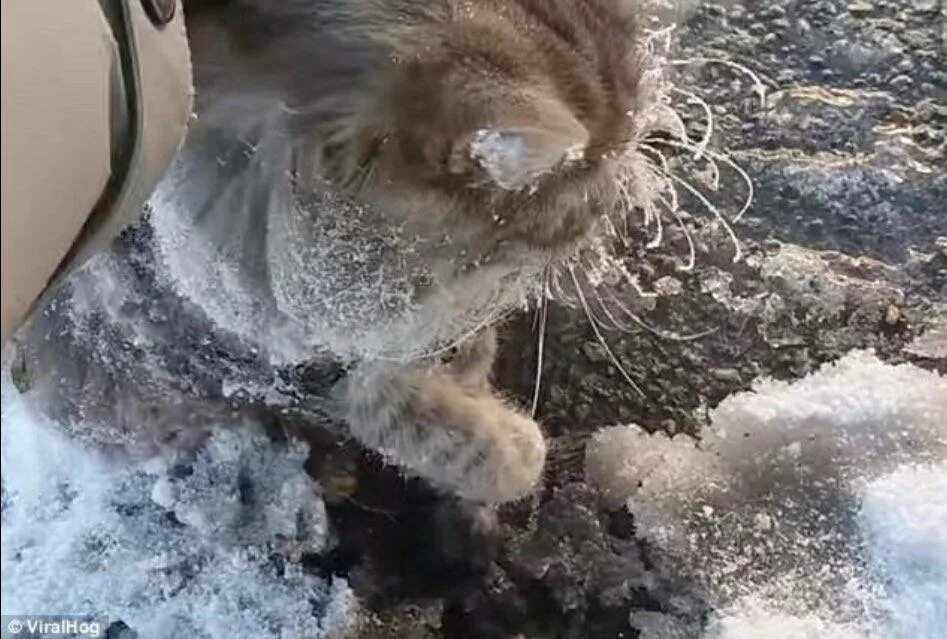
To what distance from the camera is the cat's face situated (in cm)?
60

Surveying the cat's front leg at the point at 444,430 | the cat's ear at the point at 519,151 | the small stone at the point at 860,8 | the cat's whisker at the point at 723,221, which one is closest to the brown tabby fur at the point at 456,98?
the cat's ear at the point at 519,151

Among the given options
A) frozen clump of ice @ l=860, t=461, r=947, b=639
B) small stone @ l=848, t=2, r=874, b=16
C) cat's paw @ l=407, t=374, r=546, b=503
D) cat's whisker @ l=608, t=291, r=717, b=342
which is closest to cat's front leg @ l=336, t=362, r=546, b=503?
cat's paw @ l=407, t=374, r=546, b=503

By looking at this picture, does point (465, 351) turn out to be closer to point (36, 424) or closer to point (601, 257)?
point (601, 257)

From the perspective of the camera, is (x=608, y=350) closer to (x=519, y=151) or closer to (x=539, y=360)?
(x=539, y=360)

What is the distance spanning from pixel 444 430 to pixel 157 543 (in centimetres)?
20

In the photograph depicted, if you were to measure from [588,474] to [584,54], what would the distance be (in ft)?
1.23

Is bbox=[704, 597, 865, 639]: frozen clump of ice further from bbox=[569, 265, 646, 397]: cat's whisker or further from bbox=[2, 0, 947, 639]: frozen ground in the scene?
bbox=[569, 265, 646, 397]: cat's whisker

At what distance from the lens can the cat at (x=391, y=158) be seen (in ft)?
2.00

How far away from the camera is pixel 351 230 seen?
698 mm

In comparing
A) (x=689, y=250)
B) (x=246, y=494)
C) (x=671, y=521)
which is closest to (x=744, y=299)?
(x=689, y=250)

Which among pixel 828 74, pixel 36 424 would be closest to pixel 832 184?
pixel 828 74

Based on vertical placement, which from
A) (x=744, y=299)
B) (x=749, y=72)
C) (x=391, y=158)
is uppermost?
(x=391, y=158)

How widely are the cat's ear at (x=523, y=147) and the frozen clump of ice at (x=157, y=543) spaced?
0.39m

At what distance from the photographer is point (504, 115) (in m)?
0.59
